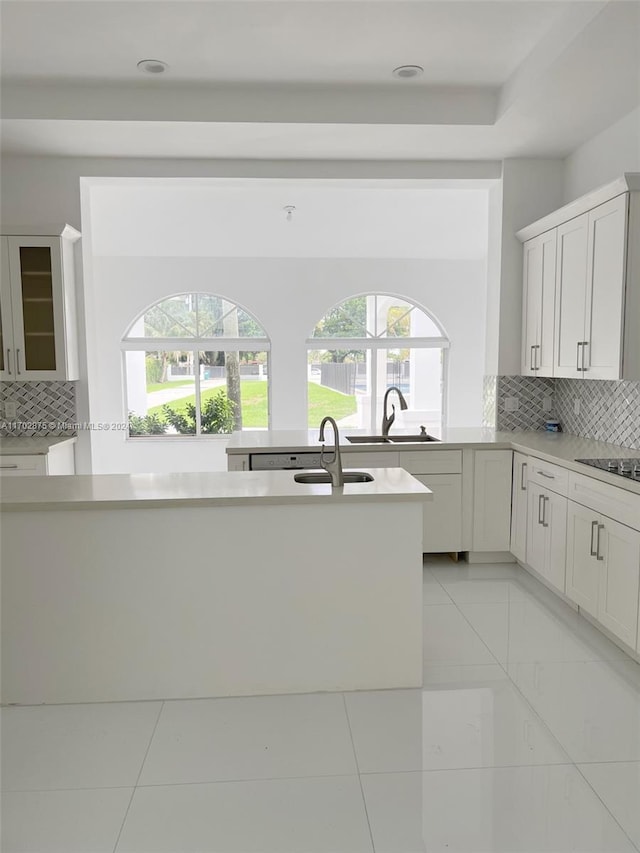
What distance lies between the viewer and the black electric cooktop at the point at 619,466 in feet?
9.69

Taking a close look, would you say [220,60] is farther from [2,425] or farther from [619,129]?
[2,425]

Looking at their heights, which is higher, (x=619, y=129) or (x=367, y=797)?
(x=619, y=129)

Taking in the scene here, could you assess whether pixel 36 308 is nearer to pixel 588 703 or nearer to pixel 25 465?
pixel 25 465

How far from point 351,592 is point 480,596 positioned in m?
1.38

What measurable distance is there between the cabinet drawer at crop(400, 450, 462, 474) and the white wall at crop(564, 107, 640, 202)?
1916 mm

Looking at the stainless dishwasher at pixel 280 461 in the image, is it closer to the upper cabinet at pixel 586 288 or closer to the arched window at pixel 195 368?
the upper cabinet at pixel 586 288

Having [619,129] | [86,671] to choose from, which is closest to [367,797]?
[86,671]

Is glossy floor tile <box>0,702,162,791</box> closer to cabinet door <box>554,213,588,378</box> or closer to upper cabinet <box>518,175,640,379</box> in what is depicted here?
upper cabinet <box>518,175,640,379</box>

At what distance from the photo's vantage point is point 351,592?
2.57 meters

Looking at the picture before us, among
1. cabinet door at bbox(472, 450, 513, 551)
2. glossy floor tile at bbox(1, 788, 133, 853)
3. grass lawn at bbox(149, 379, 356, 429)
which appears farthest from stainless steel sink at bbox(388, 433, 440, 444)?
grass lawn at bbox(149, 379, 356, 429)

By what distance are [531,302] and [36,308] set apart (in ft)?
11.1

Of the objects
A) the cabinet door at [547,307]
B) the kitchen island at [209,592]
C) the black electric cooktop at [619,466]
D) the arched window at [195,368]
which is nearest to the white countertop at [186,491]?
the kitchen island at [209,592]

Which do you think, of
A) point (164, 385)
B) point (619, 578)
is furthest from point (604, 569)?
point (164, 385)

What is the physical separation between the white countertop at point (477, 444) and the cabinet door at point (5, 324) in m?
1.58
